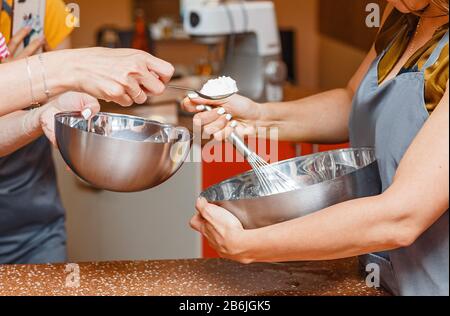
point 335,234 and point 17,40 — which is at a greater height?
point 17,40

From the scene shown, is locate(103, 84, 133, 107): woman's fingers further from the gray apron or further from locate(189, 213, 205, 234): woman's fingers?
the gray apron

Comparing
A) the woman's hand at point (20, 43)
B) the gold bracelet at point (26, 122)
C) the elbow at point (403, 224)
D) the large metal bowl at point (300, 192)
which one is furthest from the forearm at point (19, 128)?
the elbow at point (403, 224)

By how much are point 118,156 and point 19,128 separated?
1.34 ft

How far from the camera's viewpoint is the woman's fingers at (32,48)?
1.50 m

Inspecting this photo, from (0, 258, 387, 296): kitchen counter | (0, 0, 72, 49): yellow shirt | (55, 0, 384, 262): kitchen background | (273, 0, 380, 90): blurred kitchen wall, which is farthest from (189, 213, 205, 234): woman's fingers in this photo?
(273, 0, 380, 90): blurred kitchen wall

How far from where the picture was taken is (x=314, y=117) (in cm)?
137

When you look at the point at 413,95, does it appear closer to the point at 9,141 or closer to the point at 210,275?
the point at 210,275

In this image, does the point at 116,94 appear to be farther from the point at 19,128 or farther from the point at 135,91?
the point at 19,128

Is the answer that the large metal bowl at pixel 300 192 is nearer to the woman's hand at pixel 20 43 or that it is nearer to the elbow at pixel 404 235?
the elbow at pixel 404 235

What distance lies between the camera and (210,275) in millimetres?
1164

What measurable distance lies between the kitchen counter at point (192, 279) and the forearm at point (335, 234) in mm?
158

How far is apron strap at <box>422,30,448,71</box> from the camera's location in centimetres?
95

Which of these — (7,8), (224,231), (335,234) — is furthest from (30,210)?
(335,234)

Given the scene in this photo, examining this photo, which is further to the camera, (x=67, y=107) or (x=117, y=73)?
(x=67, y=107)
